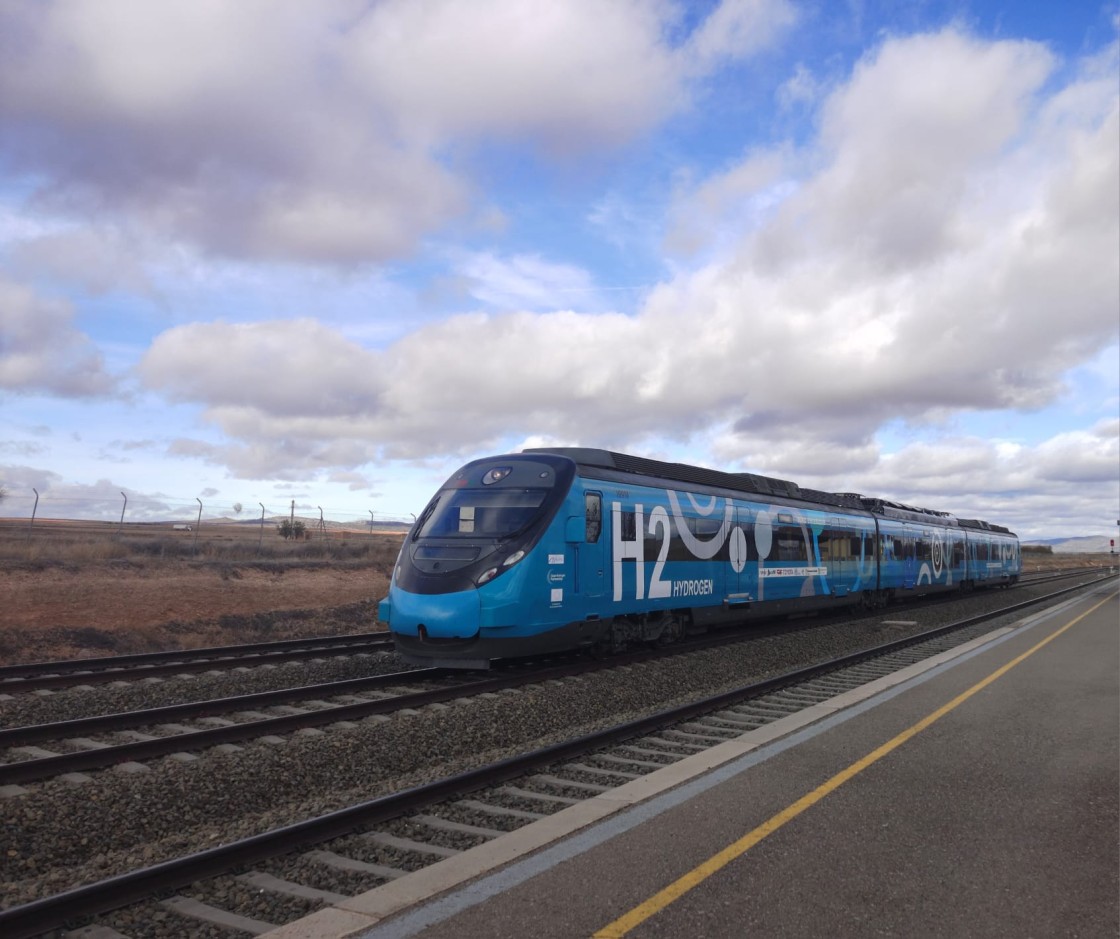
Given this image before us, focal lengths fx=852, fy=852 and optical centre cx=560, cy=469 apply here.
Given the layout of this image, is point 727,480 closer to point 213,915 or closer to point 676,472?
point 676,472

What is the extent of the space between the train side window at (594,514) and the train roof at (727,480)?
53 centimetres

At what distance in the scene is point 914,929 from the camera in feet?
13.7

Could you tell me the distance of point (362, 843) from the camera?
18.2 ft

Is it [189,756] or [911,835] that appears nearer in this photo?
[911,835]

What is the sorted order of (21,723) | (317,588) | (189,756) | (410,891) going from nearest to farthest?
(410,891) < (189,756) < (21,723) < (317,588)

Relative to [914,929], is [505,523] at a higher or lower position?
higher

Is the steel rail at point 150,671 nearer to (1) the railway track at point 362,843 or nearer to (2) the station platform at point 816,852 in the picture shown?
(1) the railway track at point 362,843

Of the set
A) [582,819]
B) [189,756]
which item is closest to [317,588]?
[189,756]

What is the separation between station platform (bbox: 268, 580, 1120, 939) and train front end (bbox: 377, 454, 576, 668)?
165 inches

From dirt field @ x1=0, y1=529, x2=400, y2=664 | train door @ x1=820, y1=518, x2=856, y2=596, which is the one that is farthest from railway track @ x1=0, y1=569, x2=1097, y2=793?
train door @ x1=820, y1=518, x2=856, y2=596

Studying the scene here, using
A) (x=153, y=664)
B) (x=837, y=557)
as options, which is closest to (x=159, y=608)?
(x=153, y=664)

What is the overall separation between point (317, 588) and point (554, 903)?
25.0 meters

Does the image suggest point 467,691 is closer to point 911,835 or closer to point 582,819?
point 582,819

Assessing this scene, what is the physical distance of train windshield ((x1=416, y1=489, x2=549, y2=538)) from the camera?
12070mm
